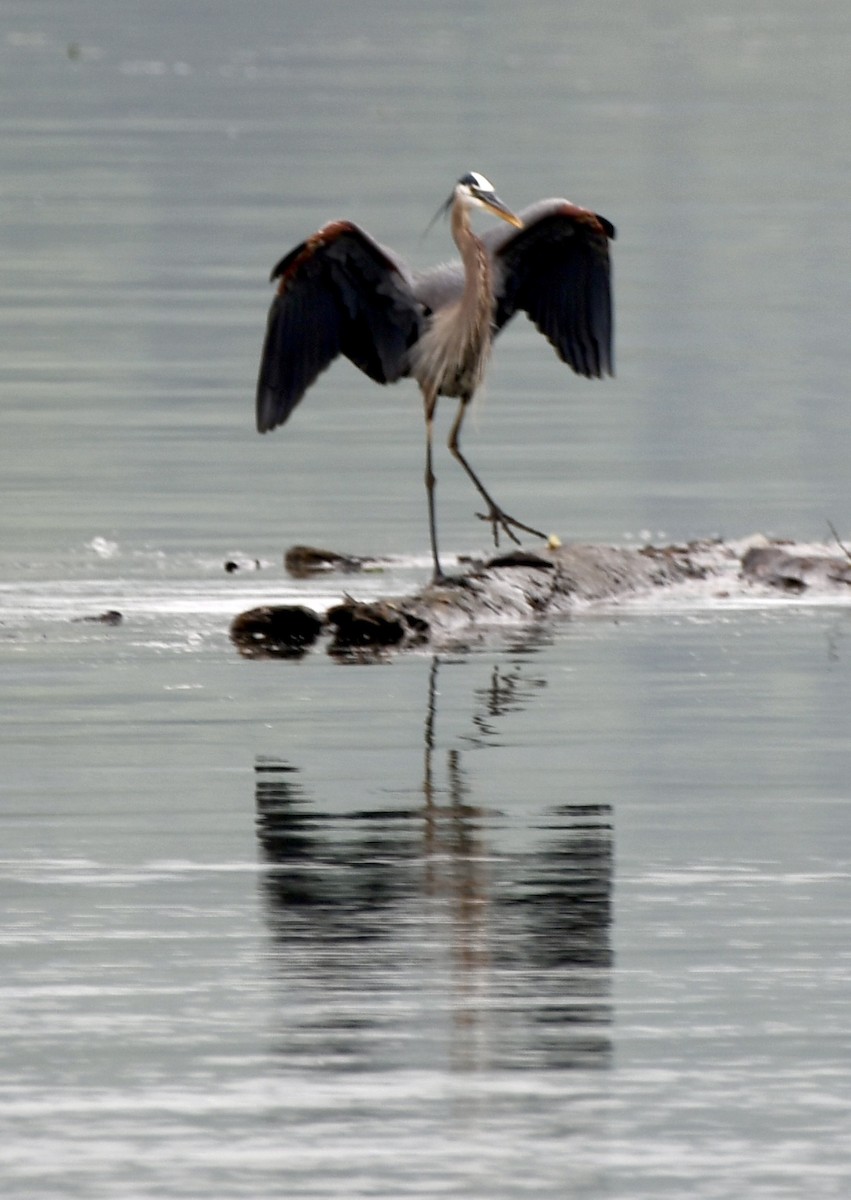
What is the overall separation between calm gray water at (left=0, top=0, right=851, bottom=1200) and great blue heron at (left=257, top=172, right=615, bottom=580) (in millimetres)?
697

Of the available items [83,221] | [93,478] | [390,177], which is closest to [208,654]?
[93,478]

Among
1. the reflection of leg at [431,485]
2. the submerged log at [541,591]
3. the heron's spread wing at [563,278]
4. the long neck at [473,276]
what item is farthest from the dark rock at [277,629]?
the heron's spread wing at [563,278]

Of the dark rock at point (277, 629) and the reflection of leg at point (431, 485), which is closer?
the dark rock at point (277, 629)

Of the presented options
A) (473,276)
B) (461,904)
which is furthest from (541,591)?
(461,904)

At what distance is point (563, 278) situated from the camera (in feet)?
45.6

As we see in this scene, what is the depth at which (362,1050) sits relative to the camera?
683cm

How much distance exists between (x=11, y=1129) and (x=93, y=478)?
930cm

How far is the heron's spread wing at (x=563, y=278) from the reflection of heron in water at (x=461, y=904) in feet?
14.1

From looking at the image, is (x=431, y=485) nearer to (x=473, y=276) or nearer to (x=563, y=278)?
(x=473, y=276)

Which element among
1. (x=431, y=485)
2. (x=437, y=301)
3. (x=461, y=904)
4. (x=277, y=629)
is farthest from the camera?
(x=437, y=301)

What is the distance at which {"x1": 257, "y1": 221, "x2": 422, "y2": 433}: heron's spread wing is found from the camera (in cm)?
1293

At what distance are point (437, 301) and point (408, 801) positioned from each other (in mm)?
4738

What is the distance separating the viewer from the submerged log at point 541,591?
38.0 feet

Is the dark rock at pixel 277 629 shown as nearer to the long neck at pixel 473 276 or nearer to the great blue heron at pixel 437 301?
the great blue heron at pixel 437 301
